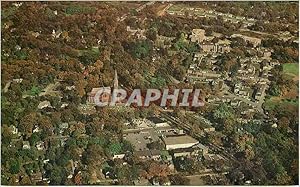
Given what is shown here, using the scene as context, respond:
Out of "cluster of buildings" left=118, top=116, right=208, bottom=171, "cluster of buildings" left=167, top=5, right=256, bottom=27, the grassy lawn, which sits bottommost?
"cluster of buildings" left=118, top=116, right=208, bottom=171

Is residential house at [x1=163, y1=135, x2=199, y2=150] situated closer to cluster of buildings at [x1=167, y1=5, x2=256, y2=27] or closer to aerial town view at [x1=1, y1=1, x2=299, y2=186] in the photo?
aerial town view at [x1=1, y1=1, x2=299, y2=186]

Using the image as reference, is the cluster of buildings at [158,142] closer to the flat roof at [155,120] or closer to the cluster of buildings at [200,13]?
the flat roof at [155,120]

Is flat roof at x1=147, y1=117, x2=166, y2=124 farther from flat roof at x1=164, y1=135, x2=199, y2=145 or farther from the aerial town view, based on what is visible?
flat roof at x1=164, y1=135, x2=199, y2=145

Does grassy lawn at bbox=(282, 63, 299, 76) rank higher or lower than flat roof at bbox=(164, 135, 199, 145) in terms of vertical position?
higher

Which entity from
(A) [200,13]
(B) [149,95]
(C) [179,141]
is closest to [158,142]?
(C) [179,141]

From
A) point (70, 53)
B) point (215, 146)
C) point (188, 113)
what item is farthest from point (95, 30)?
point (215, 146)

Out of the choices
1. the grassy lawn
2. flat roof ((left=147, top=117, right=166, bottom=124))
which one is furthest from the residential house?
Answer: the grassy lawn

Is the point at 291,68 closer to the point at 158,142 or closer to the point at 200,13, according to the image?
the point at 200,13

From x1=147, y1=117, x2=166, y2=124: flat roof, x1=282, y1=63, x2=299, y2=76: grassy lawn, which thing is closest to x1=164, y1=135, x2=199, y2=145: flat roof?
x1=147, y1=117, x2=166, y2=124: flat roof
